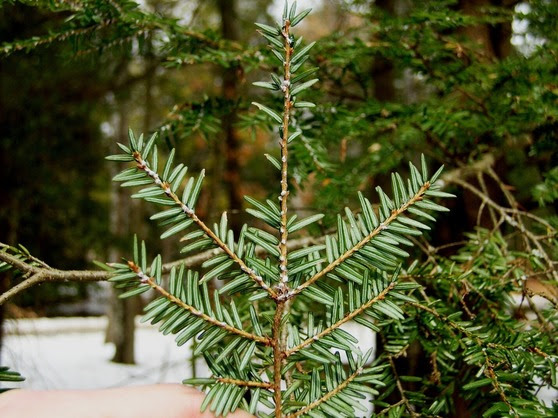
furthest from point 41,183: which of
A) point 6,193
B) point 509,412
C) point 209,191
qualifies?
point 509,412

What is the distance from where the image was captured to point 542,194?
947mm

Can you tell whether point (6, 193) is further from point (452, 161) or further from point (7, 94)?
point (452, 161)

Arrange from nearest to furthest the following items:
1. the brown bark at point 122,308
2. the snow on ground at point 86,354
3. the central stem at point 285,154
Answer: the central stem at point 285,154 < the snow on ground at point 86,354 < the brown bark at point 122,308

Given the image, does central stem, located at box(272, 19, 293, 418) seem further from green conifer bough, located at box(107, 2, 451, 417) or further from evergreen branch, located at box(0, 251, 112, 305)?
evergreen branch, located at box(0, 251, 112, 305)

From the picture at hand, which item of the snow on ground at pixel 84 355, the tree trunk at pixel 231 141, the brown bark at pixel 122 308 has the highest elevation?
the tree trunk at pixel 231 141

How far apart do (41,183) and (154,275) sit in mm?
3544

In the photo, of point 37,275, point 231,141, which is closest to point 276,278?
point 37,275

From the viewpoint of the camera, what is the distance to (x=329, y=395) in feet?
1.64

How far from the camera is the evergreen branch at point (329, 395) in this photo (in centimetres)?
48

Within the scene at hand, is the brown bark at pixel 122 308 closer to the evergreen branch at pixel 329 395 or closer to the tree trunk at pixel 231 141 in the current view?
the tree trunk at pixel 231 141

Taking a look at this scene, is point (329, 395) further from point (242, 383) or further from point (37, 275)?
point (37, 275)

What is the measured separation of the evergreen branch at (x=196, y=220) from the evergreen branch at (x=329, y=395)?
11 cm

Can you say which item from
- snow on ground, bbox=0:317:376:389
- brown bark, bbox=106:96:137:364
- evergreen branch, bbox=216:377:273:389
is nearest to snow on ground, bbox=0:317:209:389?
snow on ground, bbox=0:317:376:389

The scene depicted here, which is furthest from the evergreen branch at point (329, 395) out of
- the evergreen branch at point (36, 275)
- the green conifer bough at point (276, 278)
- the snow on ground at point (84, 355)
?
the snow on ground at point (84, 355)
